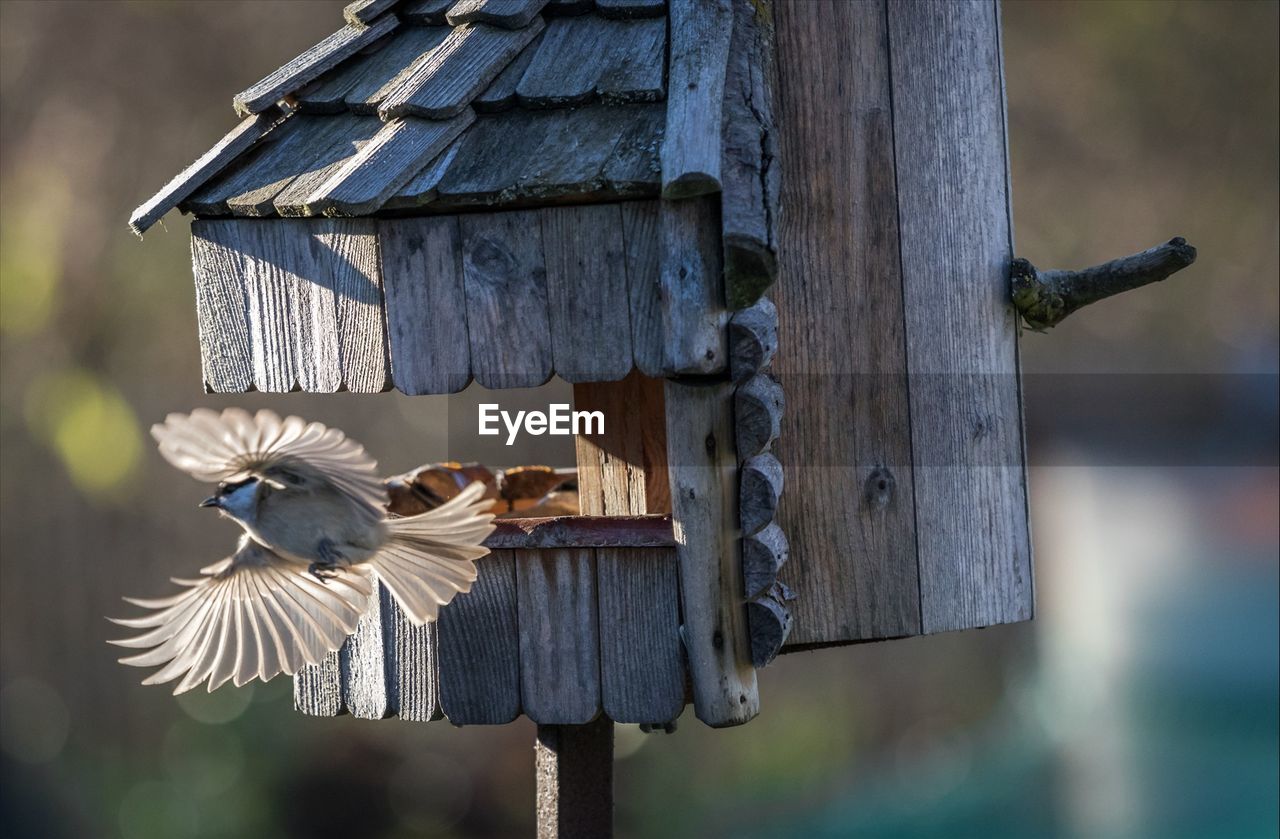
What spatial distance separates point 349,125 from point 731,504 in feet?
2.73

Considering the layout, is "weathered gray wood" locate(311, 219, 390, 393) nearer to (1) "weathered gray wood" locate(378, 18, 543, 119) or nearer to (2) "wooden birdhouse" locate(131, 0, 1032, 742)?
(2) "wooden birdhouse" locate(131, 0, 1032, 742)

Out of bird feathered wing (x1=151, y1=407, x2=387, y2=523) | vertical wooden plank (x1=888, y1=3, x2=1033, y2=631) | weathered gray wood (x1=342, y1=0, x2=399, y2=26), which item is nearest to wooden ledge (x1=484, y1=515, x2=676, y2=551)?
bird feathered wing (x1=151, y1=407, x2=387, y2=523)

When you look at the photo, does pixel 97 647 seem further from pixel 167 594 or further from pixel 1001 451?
pixel 1001 451

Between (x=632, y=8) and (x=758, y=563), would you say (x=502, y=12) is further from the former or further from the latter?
(x=758, y=563)

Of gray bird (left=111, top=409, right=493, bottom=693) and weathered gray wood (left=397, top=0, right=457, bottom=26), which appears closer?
gray bird (left=111, top=409, right=493, bottom=693)

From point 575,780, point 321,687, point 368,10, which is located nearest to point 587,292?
point 368,10

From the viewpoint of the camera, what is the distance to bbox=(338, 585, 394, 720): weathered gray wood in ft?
7.32

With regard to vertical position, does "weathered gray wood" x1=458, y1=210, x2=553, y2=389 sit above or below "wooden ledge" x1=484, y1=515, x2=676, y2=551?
above

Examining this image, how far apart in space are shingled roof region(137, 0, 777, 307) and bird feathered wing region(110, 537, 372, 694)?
0.56m

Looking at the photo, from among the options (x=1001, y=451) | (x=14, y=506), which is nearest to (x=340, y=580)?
(x=1001, y=451)

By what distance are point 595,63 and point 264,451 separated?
76cm

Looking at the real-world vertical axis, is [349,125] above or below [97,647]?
above

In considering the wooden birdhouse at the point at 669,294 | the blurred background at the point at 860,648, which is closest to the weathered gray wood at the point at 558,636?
the wooden birdhouse at the point at 669,294

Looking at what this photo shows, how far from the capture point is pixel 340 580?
2.20m
